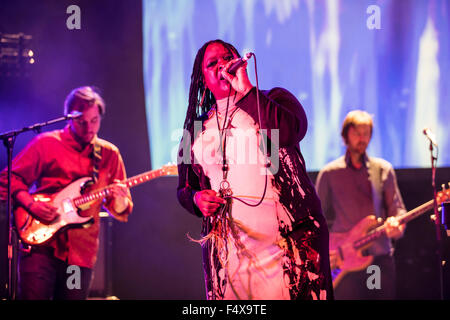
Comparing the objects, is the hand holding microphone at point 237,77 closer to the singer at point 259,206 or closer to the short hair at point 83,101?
the singer at point 259,206

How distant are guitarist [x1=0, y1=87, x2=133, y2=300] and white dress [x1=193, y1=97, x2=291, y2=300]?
2068 mm

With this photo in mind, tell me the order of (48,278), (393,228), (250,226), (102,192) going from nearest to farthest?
(250,226), (48,278), (102,192), (393,228)

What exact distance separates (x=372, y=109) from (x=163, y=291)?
8.82 ft

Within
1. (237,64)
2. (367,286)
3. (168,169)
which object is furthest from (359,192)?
(237,64)

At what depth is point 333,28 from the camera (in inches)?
189

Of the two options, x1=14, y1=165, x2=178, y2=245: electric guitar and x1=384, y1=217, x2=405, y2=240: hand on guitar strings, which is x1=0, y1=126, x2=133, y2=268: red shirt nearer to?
x1=14, y1=165, x2=178, y2=245: electric guitar

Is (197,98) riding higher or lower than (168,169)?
higher

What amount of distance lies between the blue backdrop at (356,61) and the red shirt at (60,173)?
1697 mm

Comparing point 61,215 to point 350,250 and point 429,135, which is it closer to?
point 350,250

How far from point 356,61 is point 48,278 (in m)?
3.18

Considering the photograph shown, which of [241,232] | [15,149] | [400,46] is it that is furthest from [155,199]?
[241,232]

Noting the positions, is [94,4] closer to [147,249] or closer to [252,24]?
[252,24]

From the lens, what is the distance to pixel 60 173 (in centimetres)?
395

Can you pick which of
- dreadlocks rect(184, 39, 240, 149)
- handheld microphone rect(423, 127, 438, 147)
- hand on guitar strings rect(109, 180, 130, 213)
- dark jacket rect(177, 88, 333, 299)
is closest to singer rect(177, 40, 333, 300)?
Answer: dark jacket rect(177, 88, 333, 299)
